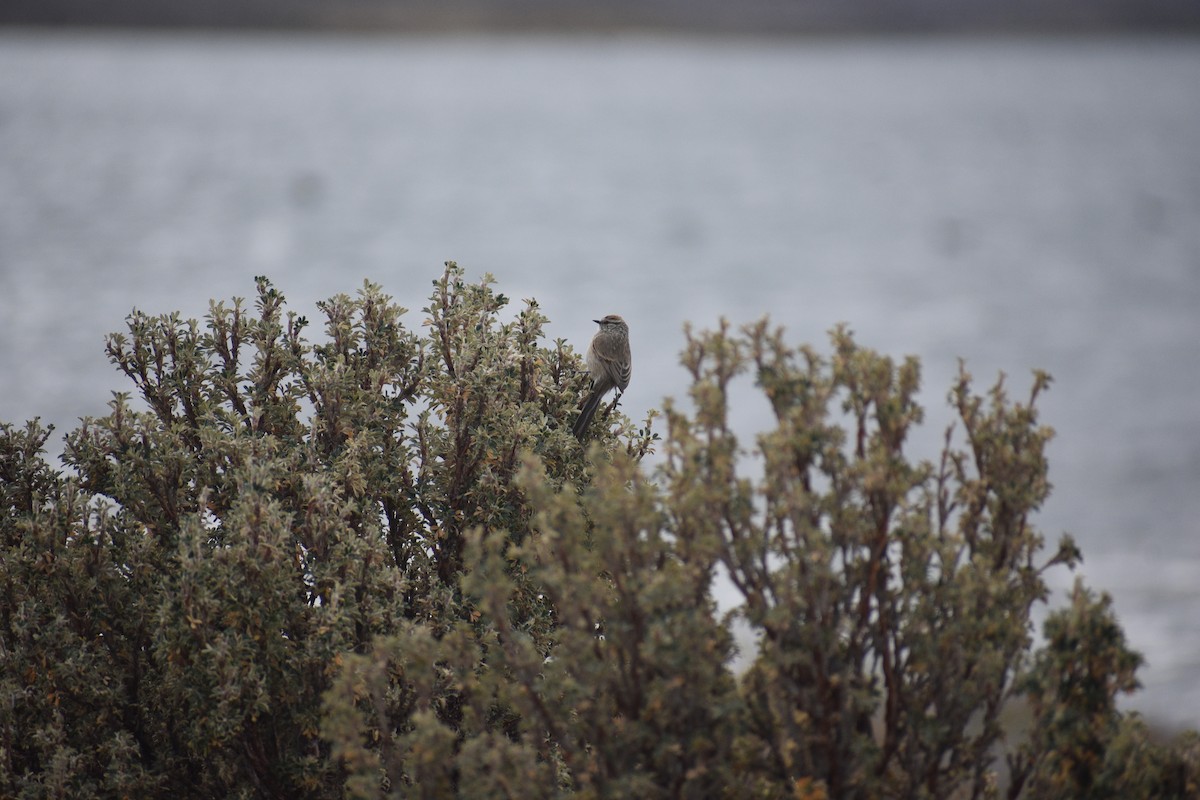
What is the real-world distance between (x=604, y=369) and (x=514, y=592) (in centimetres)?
135

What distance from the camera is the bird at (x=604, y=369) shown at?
5.91m

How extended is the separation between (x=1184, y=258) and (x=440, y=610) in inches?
1985

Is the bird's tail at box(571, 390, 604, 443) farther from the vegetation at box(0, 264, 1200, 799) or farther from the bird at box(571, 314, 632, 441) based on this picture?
the vegetation at box(0, 264, 1200, 799)

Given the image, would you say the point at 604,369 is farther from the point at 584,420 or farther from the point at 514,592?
the point at 514,592

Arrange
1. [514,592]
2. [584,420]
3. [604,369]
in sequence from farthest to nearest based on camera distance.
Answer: [604,369]
[584,420]
[514,592]

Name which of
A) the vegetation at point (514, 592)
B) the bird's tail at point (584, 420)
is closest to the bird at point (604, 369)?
the bird's tail at point (584, 420)

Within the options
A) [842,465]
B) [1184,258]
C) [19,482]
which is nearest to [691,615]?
[842,465]

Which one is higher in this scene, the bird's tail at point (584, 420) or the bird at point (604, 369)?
the bird at point (604, 369)

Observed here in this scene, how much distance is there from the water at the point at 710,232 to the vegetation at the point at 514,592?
8.00m

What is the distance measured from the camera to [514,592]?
5.23 meters

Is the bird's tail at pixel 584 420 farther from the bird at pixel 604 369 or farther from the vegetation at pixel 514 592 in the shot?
the vegetation at pixel 514 592

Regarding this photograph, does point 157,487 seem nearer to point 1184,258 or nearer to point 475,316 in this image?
point 475,316

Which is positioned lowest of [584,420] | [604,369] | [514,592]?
[514,592]

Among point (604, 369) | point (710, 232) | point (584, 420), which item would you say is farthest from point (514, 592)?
point (710, 232)
